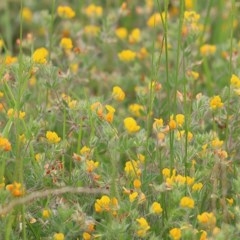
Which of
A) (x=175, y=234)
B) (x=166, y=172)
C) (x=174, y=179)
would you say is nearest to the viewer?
(x=175, y=234)

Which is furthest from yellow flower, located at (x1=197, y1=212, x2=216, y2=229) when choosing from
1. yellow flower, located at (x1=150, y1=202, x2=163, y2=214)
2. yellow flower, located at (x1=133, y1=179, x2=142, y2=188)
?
yellow flower, located at (x1=133, y1=179, x2=142, y2=188)

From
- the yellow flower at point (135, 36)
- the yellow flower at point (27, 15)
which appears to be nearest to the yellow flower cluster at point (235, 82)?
the yellow flower at point (135, 36)

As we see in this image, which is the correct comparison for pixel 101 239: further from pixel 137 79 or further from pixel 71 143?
pixel 137 79

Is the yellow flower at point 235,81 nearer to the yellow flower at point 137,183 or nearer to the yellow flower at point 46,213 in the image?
the yellow flower at point 137,183

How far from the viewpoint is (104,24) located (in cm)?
331

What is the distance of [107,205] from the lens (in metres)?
2.29

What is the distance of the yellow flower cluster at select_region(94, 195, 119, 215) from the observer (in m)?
2.28

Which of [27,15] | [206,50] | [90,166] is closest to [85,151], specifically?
[90,166]

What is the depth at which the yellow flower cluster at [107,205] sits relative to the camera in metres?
2.28

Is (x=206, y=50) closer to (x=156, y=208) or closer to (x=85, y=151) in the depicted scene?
(x=85, y=151)

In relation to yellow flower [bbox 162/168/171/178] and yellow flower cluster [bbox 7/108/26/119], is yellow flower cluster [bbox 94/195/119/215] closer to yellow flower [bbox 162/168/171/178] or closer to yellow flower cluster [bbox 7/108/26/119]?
yellow flower [bbox 162/168/171/178]

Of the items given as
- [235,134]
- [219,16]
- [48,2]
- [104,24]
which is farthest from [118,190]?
[48,2]

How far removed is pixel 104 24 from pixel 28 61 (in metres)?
0.80

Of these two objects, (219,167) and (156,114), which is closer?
(219,167)
